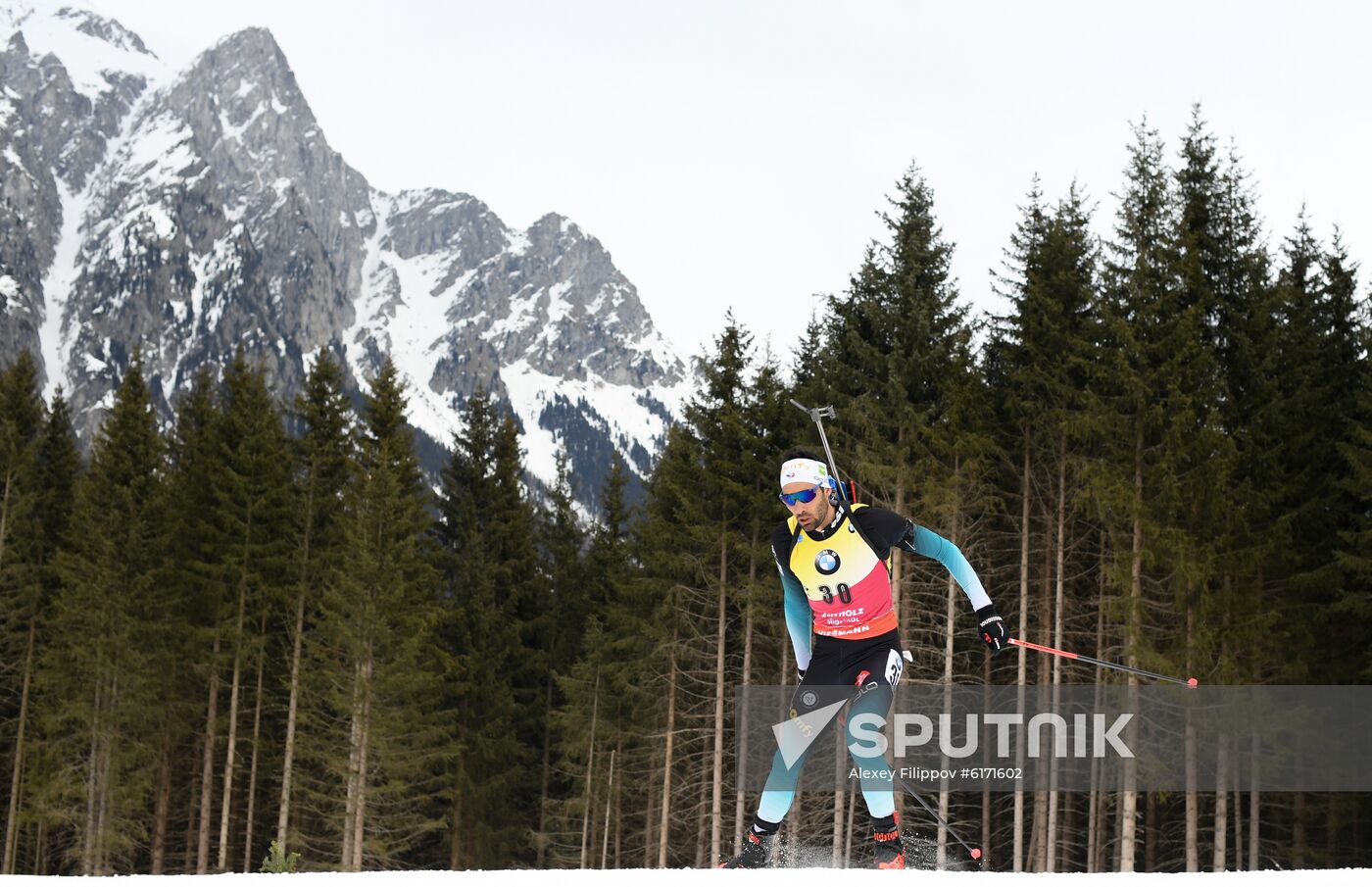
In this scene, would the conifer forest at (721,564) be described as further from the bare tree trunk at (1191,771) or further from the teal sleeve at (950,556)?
the teal sleeve at (950,556)

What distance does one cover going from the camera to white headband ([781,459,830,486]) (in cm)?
744

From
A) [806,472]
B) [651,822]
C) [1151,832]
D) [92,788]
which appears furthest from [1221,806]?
[92,788]

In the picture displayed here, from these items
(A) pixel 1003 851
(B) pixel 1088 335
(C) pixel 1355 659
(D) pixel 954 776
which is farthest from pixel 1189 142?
(A) pixel 1003 851

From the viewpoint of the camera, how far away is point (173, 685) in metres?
29.7

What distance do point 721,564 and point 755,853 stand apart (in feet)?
61.1

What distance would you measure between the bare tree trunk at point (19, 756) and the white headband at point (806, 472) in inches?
1179

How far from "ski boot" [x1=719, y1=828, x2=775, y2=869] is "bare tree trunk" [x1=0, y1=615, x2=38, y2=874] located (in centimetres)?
2922

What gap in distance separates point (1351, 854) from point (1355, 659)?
12.2 feet

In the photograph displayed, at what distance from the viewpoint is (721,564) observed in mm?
25875

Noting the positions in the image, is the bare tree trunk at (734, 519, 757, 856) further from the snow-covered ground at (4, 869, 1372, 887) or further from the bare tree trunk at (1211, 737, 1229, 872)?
the snow-covered ground at (4, 869, 1372, 887)

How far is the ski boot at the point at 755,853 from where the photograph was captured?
23.7 ft

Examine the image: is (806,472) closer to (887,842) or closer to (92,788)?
(887,842)

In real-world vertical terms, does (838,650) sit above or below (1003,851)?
above

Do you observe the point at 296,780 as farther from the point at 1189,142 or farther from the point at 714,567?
the point at 1189,142
